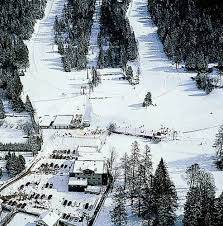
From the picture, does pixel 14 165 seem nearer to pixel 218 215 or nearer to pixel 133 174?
pixel 133 174

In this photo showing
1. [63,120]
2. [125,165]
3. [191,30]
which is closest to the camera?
[125,165]

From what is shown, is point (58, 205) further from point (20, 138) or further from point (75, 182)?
point (20, 138)

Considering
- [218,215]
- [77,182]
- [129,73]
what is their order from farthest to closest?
[129,73] < [77,182] < [218,215]

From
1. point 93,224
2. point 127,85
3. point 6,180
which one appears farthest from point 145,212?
point 127,85

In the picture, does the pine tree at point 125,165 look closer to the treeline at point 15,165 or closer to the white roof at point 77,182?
the white roof at point 77,182

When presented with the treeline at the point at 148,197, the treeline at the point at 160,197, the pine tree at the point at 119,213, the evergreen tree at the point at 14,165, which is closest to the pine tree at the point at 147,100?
the treeline at the point at 160,197

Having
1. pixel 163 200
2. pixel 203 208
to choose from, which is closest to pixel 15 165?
pixel 163 200

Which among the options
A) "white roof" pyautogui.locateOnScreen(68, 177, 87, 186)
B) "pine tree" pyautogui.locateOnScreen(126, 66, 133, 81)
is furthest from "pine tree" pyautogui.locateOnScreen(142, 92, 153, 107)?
"white roof" pyautogui.locateOnScreen(68, 177, 87, 186)
